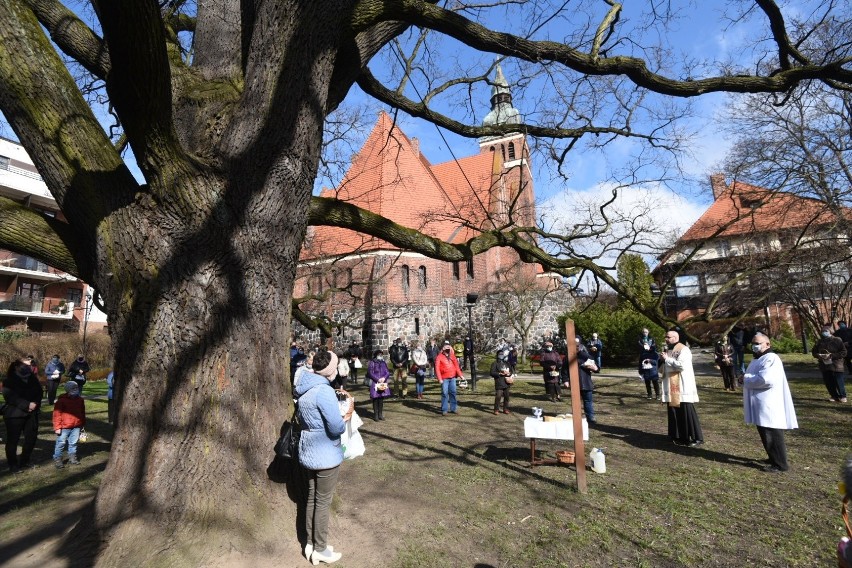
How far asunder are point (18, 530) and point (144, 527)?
2284 millimetres

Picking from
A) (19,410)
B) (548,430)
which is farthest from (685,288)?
(19,410)

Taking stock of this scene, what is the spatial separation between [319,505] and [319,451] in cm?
45

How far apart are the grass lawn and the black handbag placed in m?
0.77

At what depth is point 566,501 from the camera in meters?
4.86

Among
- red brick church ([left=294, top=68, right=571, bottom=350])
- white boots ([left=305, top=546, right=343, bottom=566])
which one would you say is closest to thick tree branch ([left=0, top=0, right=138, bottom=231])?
white boots ([left=305, top=546, right=343, bottom=566])

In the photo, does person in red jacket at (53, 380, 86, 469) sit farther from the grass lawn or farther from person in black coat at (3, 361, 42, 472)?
person in black coat at (3, 361, 42, 472)

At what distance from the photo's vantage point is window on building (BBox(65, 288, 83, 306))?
35125mm

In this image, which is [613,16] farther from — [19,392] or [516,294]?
[516,294]

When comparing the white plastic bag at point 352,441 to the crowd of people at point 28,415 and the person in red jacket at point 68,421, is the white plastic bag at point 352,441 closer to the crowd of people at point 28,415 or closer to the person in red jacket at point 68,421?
the person in red jacket at point 68,421

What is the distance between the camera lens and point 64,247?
3.70 m

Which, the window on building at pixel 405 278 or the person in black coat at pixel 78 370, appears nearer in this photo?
the person in black coat at pixel 78 370

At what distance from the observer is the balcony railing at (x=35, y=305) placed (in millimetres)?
30344

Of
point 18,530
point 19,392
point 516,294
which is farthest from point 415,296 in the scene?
point 18,530

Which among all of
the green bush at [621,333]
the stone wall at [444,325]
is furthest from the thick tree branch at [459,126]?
the stone wall at [444,325]
